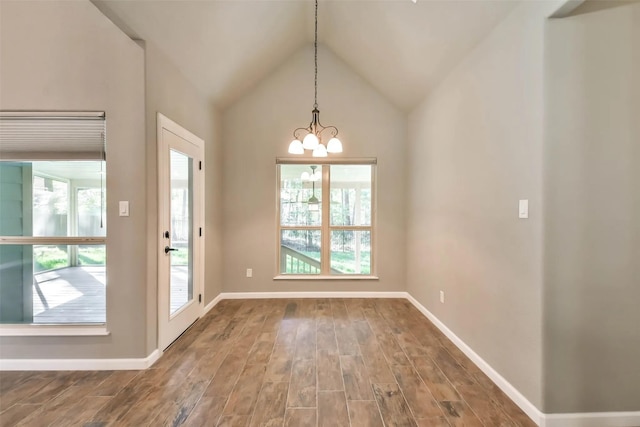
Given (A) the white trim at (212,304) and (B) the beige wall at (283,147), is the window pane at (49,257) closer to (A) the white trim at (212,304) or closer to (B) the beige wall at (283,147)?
(A) the white trim at (212,304)

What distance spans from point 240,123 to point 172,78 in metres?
1.38

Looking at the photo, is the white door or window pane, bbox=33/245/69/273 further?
the white door

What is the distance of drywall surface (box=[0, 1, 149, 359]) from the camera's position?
2.07 metres

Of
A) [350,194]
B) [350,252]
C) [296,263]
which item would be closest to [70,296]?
[296,263]

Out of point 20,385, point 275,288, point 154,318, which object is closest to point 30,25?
point 154,318

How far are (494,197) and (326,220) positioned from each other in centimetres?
239

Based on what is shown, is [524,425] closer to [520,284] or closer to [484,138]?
[520,284]

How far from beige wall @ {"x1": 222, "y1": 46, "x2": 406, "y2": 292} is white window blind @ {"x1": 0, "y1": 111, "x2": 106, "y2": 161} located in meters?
1.80

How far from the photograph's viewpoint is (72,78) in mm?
2133

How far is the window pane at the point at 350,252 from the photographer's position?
13.6ft

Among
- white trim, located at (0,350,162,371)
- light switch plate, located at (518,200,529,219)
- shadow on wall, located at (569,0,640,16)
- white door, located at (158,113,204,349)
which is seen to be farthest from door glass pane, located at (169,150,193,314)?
shadow on wall, located at (569,0,640,16)

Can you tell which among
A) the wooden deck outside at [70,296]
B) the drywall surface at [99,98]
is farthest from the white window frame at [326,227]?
the wooden deck outside at [70,296]

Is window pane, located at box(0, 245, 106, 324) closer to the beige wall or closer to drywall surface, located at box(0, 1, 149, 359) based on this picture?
drywall surface, located at box(0, 1, 149, 359)

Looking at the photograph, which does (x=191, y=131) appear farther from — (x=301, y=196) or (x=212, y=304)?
(x=212, y=304)
